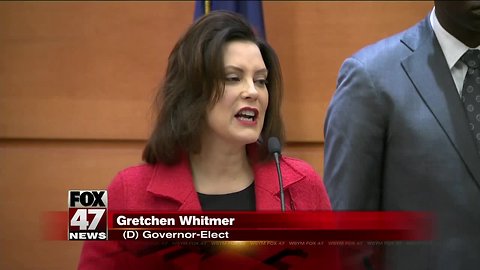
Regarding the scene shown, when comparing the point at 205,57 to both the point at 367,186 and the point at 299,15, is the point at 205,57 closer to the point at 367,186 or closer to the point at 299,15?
the point at 367,186

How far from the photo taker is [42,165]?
6.46ft

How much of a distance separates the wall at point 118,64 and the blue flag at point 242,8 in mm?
159

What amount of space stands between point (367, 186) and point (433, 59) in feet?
0.78

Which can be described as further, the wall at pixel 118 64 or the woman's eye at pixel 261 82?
the wall at pixel 118 64

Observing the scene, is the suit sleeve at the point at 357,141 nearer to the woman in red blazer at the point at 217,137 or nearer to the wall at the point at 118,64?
the woman in red blazer at the point at 217,137

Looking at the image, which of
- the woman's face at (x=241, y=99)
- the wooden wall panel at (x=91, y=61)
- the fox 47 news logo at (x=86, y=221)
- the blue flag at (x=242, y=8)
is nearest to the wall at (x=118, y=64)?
the wooden wall panel at (x=91, y=61)

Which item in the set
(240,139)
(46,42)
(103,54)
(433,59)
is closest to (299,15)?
(103,54)

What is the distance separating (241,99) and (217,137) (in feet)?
0.29

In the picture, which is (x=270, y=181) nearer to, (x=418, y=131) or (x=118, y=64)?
(x=418, y=131)

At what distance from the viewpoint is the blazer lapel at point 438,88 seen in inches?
42.8

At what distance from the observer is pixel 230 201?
1058 mm

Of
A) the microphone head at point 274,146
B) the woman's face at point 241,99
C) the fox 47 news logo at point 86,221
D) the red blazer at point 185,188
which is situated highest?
the woman's face at point 241,99

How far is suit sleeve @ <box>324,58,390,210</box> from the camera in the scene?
1.14 metres

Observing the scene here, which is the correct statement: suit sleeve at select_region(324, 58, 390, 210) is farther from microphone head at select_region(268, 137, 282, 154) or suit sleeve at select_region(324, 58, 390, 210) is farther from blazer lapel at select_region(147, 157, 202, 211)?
blazer lapel at select_region(147, 157, 202, 211)
